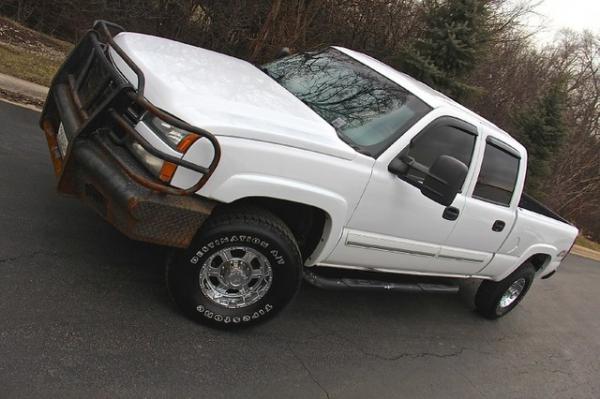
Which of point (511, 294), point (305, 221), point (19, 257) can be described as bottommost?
point (19, 257)

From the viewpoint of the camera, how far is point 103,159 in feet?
10.6

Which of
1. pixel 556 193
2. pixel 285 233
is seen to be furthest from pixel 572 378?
pixel 556 193

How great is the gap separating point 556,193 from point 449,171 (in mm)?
24360

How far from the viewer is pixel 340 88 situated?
4395mm

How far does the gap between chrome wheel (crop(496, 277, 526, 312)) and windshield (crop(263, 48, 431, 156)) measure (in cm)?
271

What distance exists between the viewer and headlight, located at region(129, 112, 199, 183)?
311cm

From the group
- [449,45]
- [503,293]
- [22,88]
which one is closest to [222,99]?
[503,293]

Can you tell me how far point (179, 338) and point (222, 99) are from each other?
5.08ft

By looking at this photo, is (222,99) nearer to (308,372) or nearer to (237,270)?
(237,270)

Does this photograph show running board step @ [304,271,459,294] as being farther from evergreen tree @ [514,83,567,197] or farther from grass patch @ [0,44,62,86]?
evergreen tree @ [514,83,567,197]

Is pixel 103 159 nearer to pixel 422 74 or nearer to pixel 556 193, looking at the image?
pixel 422 74

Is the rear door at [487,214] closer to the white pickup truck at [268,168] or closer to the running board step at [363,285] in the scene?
the white pickup truck at [268,168]

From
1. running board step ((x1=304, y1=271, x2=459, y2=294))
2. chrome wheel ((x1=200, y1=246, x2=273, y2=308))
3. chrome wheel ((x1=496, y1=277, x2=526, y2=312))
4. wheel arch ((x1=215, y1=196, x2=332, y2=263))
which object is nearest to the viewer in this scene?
chrome wheel ((x1=200, y1=246, x2=273, y2=308))

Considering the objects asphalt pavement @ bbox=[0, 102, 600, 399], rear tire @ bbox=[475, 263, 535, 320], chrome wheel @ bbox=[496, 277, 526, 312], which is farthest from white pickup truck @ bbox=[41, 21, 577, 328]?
chrome wheel @ bbox=[496, 277, 526, 312]
